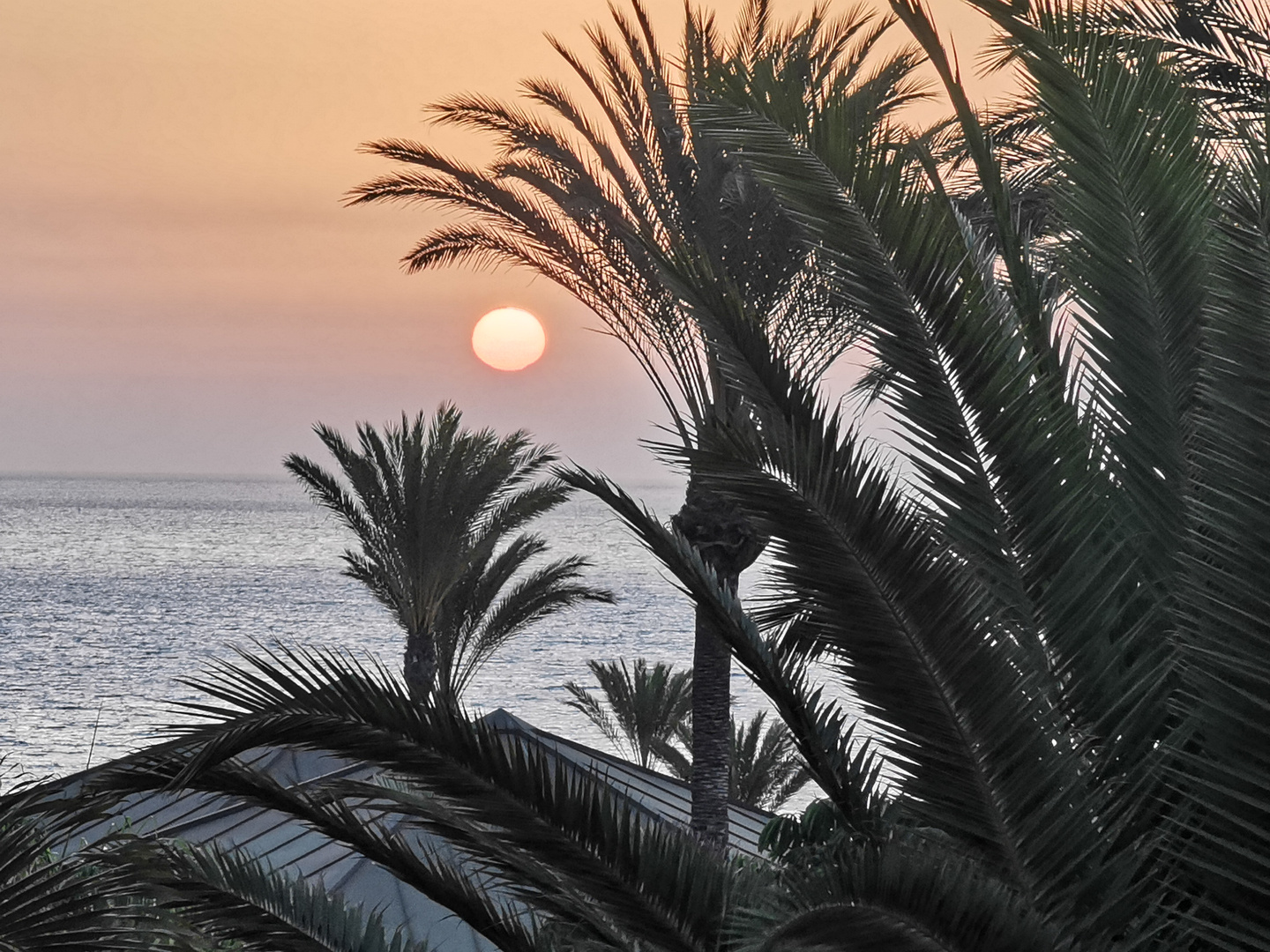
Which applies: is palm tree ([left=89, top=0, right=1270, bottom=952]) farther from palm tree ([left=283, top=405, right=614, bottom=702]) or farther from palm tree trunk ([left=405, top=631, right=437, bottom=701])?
palm tree trunk ([left=405, top=631, right=437, bottom=701])

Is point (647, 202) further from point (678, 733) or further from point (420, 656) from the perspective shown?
point (678, 733)

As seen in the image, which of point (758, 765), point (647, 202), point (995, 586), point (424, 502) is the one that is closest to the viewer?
point (995, 586)

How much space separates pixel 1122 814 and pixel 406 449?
1360cm

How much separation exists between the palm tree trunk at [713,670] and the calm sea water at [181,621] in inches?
142

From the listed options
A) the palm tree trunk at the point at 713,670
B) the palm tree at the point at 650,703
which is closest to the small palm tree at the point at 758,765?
the palm tree at the point at 650,703

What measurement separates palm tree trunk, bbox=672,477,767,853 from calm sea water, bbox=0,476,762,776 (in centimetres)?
361

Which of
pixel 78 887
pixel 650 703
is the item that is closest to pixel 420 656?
pixel 650 703

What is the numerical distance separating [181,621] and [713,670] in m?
58.8

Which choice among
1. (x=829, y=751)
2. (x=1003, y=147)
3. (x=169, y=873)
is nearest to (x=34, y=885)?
(x=169, y=873)

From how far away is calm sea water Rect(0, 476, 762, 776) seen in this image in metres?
37.3

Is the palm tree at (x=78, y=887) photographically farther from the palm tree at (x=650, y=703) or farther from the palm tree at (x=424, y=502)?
the palm tree at (x=650, y=703)

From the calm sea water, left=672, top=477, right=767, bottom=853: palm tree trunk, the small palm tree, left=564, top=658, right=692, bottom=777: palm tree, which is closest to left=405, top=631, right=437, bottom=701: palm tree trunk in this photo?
the calm sea water

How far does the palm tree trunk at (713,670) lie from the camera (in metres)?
11.8

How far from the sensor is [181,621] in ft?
214
